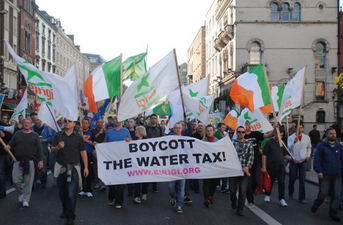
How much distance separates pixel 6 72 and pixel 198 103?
1408 inches

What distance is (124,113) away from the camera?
26.9ft

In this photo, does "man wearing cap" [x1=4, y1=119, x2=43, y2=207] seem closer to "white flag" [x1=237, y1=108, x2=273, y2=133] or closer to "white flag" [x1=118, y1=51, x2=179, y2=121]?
"white flag" [x1=118, y1=51, x2=179, y2=121]

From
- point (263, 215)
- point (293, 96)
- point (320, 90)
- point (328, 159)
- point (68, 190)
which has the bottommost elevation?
point (263, 215)

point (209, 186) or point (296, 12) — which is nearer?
point (209, 186)

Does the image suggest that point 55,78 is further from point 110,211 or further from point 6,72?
point 6,72

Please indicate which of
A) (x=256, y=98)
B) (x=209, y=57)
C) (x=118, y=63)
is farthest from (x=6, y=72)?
(x=256, y=98)

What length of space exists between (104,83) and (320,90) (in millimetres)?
32183

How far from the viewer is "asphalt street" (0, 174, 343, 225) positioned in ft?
A: 22.0

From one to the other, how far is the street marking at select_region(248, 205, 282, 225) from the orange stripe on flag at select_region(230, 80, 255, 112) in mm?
2187

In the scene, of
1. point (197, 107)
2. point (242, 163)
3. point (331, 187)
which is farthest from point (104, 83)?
point (331, 187)

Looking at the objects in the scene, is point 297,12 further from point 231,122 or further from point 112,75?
point 112,75

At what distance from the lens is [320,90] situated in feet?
125

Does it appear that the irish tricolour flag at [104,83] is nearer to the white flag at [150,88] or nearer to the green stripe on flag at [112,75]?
the green stripe on flag at [112,75]

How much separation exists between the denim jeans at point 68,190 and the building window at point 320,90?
3534 cm
